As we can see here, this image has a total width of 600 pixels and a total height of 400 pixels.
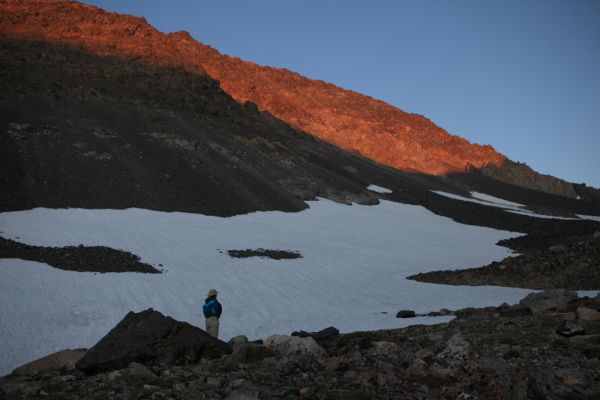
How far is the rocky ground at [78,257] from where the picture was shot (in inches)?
917

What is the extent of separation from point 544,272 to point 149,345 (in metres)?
22.8

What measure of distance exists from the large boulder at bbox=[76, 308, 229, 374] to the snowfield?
12.8 ft

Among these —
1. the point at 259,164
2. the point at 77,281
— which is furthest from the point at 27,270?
the point at 259,164

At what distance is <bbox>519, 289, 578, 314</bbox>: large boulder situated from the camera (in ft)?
43.9

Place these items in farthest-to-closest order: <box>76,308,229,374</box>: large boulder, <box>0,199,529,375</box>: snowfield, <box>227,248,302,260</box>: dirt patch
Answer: <box>227,248,302,260</box>: dirt patch, <box>0,199,529,375</box>: snowfield, <box>76,308,229,374</box>: large boulder

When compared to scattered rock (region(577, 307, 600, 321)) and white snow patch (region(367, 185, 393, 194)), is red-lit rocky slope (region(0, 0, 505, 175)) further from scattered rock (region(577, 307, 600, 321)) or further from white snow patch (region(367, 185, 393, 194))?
scattered rock (region(577, 307, 600, 321))

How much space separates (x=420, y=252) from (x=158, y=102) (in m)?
43.7

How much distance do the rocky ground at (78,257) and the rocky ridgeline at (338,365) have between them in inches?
522

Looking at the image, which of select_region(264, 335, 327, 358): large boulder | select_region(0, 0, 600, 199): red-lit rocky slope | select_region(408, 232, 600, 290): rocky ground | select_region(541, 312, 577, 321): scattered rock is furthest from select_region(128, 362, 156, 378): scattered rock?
select_region(0, 0, 600, 199): red-lit rocky slope

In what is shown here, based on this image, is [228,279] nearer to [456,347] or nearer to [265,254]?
[265,254]

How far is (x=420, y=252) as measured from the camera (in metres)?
A: 40.7

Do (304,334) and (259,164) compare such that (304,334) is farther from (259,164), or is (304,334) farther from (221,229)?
(259,164)

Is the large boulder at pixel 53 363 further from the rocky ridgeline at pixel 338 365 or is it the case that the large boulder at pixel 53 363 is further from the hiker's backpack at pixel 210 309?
the hiker's backpack at pixel 210 309

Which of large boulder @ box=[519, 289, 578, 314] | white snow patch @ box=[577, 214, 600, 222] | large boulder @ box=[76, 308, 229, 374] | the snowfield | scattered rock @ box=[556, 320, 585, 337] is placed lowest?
the snowfield
